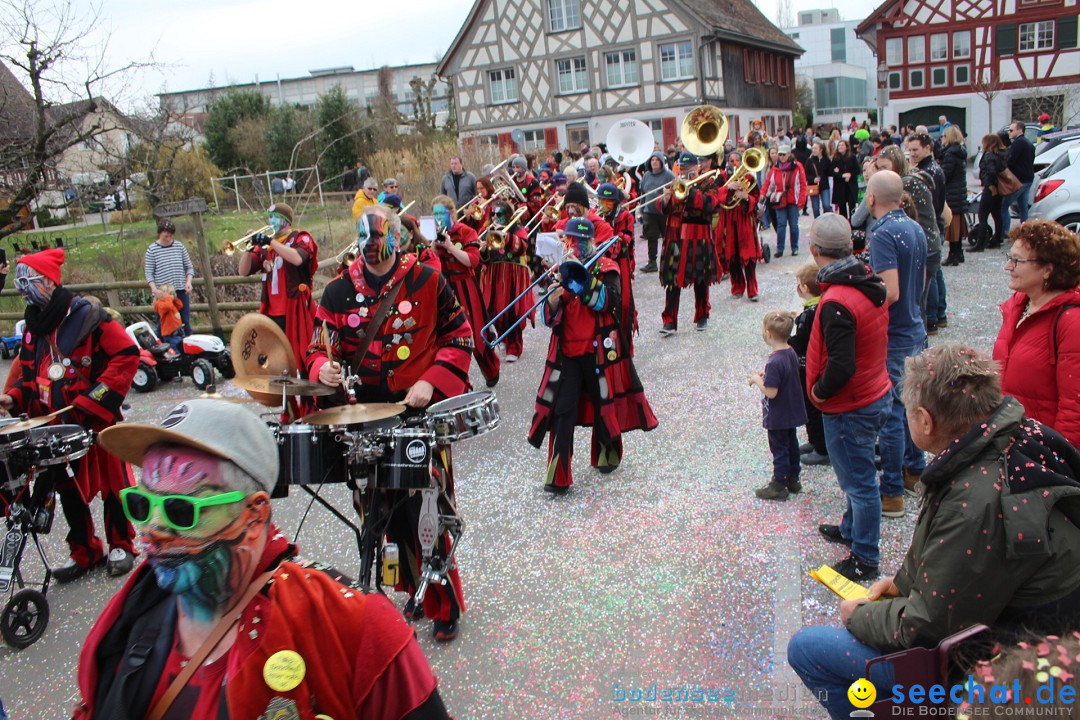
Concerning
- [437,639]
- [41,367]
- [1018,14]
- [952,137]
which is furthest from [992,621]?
[1018,14]

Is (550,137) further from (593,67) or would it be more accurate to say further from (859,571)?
(859,571)

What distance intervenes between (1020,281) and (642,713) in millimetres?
2423

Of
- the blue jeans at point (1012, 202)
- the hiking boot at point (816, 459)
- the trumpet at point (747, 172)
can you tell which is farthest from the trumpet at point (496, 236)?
the blue jeans at point (1012, 202)

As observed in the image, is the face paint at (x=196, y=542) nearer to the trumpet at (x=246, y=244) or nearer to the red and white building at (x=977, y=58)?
the trumpet at (x=246, y=244)

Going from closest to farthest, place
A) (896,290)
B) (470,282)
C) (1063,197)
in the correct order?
(896,290) → (470,282) → (1063,197)

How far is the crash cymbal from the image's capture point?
3.36 metres

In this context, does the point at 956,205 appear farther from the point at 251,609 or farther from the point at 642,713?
the point at 251,609

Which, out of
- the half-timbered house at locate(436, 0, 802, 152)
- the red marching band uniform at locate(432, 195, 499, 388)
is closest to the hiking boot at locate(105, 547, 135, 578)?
the red marching band uniform at locate(432, 195, 499, 388)

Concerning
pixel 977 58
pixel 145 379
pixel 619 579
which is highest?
pixel 977 58

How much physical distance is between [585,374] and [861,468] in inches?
74.3

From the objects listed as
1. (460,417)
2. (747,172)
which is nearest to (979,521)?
(460,417)

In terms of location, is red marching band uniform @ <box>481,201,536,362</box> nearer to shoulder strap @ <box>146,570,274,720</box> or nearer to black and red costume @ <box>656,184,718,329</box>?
black and red costume @ <box>656,184,718,329</box>

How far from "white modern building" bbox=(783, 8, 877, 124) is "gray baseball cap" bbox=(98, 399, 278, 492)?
45.2m

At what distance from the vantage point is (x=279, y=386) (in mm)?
3338
